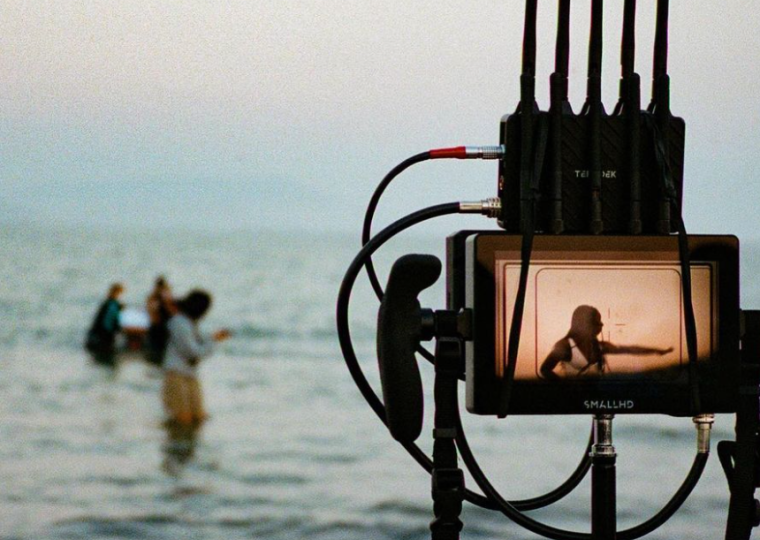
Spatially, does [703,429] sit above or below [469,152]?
below

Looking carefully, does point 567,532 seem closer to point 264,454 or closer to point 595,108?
point 595,108

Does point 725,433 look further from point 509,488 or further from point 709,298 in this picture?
Result: point 709,298

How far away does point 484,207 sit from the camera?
133cm

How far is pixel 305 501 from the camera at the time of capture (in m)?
8.54

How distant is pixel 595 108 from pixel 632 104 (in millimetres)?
47

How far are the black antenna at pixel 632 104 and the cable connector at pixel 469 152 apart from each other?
5.6 inches

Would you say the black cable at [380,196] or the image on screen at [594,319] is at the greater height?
the black cable at [380,196]

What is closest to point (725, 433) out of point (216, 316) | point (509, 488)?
point (509, 488)

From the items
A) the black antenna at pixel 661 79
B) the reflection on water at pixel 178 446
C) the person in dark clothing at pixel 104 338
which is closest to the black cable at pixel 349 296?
the black antenna at pixel 661 79

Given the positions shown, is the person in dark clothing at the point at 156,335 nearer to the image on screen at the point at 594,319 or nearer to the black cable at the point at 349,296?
the black cable at the point at 349,296

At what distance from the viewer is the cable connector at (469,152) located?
1.32 metres

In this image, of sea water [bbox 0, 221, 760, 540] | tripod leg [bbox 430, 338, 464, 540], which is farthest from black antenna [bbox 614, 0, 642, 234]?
sea water [bbox 0, 221, 760, 540]

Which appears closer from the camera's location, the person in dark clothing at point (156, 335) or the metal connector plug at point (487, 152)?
the metal connector plug at point (487, 152)

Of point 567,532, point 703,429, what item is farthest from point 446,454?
point 703,429
